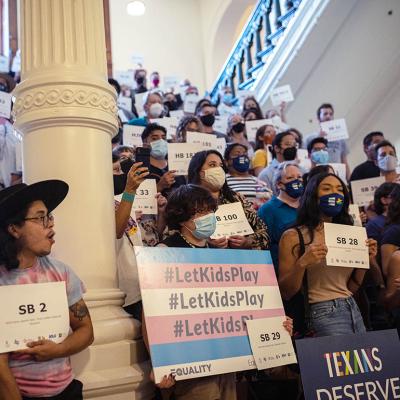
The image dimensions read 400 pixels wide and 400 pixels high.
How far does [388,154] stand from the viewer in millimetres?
5449

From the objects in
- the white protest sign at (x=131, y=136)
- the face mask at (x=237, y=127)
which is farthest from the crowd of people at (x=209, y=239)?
the face mask at (x=237, y=127)

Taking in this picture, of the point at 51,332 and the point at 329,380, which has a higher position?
the point at 51,332

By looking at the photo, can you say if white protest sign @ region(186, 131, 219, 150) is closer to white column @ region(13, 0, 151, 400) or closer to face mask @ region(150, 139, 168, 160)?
face mask @ region(150, 139, 168, 160)

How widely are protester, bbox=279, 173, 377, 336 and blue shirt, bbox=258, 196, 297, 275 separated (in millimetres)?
450

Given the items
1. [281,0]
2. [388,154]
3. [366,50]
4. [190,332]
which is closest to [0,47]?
[281,0]

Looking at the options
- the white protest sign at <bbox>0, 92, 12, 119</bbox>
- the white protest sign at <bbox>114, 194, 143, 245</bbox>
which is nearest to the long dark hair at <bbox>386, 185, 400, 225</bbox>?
the white protest sign at <bbox>114, 194, 143, 245</bbox>

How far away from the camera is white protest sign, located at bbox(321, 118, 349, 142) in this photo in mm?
6484

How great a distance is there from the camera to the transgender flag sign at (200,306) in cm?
234

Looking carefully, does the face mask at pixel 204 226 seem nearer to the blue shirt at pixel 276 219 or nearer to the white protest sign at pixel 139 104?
the blue shirt at pixel 276 219

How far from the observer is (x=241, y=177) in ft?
14.4

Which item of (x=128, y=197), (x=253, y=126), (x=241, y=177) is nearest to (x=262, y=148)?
(x=253, y=126)

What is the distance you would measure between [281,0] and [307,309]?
7.36 metres

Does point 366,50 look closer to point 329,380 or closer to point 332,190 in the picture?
point 332,190

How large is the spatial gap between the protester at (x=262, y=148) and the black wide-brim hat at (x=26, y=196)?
146 inches
